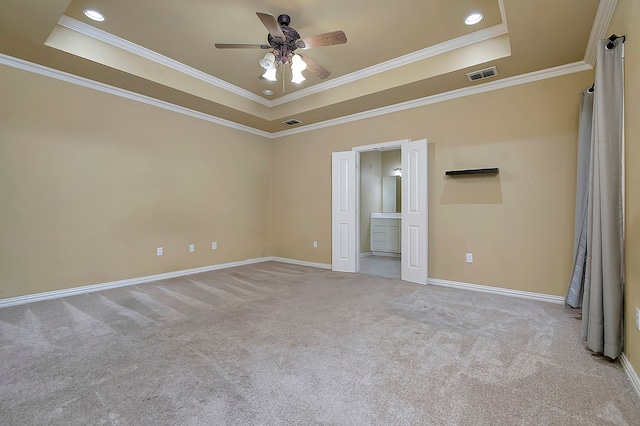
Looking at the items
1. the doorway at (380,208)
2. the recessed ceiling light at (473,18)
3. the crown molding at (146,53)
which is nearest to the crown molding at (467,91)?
the recessed ceiling light at (473,18)

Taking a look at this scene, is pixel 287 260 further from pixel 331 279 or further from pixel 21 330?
pixel 21 330

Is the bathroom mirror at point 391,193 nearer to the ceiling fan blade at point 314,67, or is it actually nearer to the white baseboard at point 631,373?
the ceiling fan blade at point 314,67

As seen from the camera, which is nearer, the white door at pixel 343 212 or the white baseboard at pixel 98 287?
the white baseboard at pixel 98 287

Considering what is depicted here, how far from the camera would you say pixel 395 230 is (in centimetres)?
666

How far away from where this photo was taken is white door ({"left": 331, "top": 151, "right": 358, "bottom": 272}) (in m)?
5.00

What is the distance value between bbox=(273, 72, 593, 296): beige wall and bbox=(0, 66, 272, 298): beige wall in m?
3.14

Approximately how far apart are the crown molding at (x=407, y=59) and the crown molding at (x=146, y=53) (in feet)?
2.86

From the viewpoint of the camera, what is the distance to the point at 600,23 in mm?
2479

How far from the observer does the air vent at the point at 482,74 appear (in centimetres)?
338

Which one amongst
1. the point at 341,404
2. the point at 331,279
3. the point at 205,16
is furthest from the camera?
the point at 331,279

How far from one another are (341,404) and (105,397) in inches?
53.4

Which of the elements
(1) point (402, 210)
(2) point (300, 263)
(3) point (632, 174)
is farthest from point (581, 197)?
(2) point (300, 263)

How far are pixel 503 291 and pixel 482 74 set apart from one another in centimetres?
274

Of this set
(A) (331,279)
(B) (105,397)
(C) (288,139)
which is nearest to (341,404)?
(B) (105,397)
